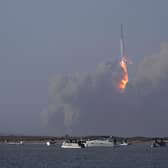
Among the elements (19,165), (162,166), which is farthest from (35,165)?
(162,166)

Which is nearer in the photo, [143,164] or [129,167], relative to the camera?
[129,167]

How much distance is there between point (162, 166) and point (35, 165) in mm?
26885

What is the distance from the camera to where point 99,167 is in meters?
162

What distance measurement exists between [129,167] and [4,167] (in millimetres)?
25266

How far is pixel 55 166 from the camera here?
165 meters

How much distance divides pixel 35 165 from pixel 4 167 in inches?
352

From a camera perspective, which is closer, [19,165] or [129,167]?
[129,167]

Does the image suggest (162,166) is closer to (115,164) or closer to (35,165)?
(115,164)

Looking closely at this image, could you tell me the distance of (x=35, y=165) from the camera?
171500mm

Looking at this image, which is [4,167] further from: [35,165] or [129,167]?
[129,167]

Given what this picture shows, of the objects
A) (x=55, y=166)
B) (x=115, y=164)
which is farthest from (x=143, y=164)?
(x=55, y=166)

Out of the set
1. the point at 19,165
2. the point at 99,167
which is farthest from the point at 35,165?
the point at 99,167

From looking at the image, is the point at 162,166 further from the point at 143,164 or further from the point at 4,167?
the point at 4,167

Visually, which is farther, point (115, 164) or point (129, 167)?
point (115, 164)
